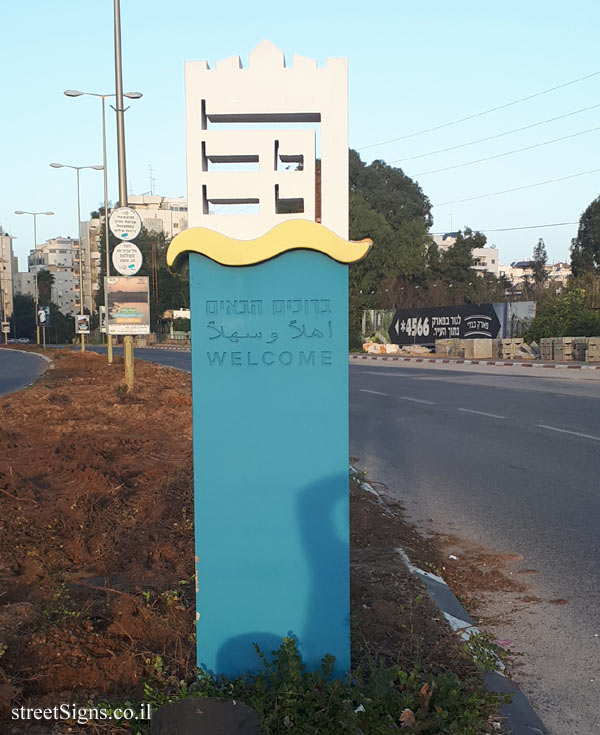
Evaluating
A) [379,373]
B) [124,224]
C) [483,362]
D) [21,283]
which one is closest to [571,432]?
[124,224]

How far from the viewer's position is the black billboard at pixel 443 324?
37.2m

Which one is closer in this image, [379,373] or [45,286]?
[379,373]

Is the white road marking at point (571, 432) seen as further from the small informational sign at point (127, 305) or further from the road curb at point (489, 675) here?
the small informational sign at point (127, 305)

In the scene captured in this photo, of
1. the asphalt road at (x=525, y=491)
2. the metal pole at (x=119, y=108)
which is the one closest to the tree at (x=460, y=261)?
the asphalt road at (x=525, y=491)

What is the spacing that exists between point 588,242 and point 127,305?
61.7m

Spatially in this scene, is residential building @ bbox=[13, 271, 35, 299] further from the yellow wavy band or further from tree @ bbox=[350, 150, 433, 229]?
the yellow wavy band

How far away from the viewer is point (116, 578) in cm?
500

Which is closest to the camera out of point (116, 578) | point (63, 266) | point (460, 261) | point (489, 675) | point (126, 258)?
point (489, 675)

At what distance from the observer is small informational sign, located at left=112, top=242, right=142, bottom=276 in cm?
1584

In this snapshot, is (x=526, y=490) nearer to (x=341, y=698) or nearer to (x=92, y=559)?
(x=92, y=559)

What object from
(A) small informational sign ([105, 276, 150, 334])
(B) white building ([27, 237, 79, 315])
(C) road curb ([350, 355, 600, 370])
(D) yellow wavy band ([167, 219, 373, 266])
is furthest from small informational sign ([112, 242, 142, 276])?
(B) white building ([27, 237, 79, 315])

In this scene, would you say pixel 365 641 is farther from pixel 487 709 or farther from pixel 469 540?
pixel 469 540

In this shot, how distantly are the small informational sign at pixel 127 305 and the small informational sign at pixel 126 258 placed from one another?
0.39m

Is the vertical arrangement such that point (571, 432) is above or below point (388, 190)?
below
